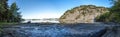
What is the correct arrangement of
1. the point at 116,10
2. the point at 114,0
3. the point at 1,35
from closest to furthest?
the point at 1,35 → the point at 116,10 → the point at 114,0

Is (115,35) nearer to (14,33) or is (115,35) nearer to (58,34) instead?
(58,34)

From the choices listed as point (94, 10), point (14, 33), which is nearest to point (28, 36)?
point (14, 33)

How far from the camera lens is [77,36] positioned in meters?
26.5

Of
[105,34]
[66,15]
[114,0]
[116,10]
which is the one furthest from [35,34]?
[66,15]

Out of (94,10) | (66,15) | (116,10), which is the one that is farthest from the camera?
(66,15)

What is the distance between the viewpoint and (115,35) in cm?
2450

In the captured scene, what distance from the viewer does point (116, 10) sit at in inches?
2408

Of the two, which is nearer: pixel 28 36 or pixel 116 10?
pixel 28 36

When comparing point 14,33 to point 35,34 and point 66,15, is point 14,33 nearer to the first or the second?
point 35,34

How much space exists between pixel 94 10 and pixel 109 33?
146 meters

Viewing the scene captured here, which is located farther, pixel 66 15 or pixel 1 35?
pixel 66 15

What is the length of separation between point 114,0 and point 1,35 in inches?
1788

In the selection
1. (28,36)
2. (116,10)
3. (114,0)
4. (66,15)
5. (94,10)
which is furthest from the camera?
(66,15)

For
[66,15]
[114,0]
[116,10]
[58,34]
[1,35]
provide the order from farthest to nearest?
[66,15], [114,0], [116,10], [58,34], [1,35]
